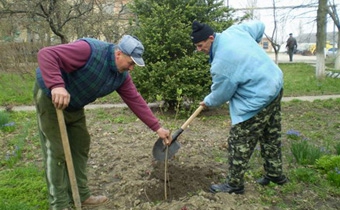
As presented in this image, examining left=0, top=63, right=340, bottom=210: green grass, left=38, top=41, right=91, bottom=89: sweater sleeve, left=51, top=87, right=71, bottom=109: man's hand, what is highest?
left=38, top=41, right=91, bottom=89: sweater sleeve

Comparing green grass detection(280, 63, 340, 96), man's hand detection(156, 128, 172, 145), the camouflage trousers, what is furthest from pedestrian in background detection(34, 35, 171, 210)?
green grass detection(280, 63, 340, 96)

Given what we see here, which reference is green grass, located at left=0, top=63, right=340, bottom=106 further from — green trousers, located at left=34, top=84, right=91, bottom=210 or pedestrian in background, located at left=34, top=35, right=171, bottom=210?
pedestrian in background, located at left=34, top=35, right=171, bottom=210

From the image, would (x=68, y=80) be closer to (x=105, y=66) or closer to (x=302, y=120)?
(x=105, y=66)

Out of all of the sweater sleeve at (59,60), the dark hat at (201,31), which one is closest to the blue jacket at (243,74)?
the dark hat at (201,31)

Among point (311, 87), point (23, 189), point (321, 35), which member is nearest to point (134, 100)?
point (23, 189)

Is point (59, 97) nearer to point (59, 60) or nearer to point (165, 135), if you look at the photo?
point (59, 60)

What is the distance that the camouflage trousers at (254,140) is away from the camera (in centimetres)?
336

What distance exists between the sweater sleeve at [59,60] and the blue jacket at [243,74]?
119cm

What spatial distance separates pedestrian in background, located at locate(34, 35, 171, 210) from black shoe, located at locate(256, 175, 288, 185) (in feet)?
5.46

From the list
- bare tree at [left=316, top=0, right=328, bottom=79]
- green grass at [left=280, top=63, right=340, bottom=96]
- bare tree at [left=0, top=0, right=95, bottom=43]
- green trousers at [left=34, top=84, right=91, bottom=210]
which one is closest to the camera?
green trousers at [left=34, top=84, right=91, bottom=210]

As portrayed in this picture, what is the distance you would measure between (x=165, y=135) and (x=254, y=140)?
2.95 ft

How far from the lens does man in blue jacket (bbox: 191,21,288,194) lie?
3.16m

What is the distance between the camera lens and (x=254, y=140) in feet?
11.3

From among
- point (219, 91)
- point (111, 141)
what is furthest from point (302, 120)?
point (219, 91)
